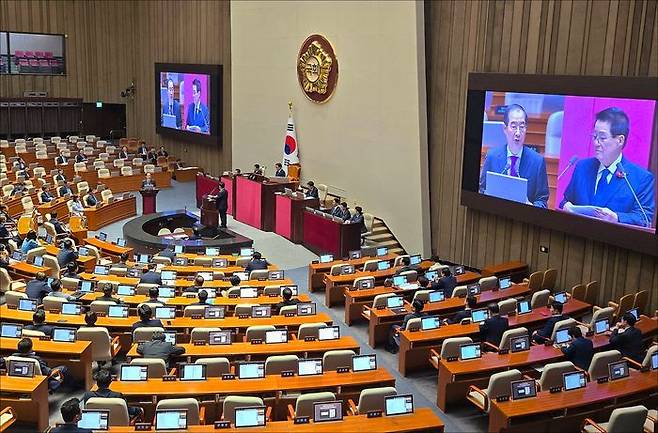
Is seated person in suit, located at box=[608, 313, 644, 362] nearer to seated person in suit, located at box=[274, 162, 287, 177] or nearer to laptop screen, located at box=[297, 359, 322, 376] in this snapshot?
laptop screen, located at box=[297, 359, 322, 376]

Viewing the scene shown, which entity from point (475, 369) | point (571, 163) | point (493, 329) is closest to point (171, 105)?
point (571, 163)

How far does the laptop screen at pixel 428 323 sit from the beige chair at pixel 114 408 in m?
4.72

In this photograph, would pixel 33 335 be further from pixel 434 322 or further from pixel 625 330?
pixel 625 330

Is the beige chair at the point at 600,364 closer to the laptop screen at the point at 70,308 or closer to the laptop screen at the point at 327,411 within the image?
the laptop screen at the point at 327,411

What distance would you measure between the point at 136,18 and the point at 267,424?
28.2 metres

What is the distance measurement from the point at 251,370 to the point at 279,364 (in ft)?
1.17

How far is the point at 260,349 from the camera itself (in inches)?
364

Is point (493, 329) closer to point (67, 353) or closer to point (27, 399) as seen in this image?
point (67, 353)

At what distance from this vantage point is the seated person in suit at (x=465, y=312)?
10.7 m

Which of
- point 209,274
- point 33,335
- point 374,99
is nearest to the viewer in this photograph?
point 33,335

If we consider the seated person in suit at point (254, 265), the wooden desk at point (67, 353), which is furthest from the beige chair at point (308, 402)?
the seated person in suit at point (254, 265)

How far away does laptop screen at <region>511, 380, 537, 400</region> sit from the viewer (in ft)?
25.6

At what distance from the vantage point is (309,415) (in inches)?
289

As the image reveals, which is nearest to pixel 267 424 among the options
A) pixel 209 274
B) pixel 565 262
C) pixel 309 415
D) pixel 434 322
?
pixel 309 415
